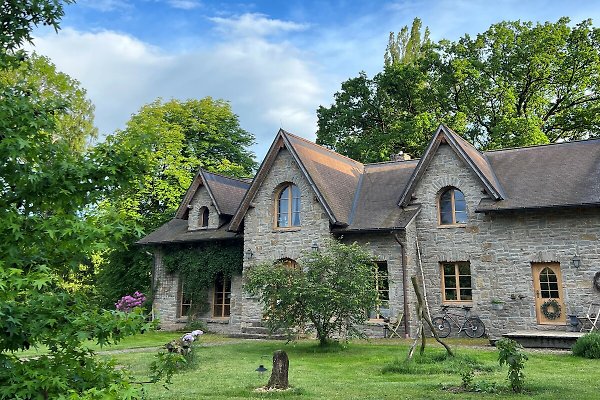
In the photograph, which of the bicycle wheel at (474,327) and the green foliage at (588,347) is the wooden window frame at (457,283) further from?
the green foliage at (588,347)

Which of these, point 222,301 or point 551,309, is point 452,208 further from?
point 222,301

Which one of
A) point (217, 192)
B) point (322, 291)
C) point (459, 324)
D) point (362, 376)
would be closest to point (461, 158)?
point (459, 324)

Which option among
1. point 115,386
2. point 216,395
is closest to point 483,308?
point 216,395

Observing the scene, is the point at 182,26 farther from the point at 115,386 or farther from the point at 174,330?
the point at 174,330

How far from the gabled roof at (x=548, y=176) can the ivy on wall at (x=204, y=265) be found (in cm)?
1018

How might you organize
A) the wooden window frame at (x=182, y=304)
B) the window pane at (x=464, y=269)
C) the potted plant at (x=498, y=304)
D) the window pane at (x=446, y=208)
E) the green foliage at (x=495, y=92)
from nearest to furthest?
the potted plant at (x=498, y=304) < the window pane at (x=464, y=269) < the window pane at (x=446, y=208) < the wooden window frame at (x=182, y=304) < the green foliage at (x=495, y=92)

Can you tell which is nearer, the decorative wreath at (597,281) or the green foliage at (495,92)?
the decorative wreath at (597,281)

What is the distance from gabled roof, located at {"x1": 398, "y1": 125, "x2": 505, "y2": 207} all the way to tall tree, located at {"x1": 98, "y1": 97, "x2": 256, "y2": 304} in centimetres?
1322

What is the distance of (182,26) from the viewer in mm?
8188

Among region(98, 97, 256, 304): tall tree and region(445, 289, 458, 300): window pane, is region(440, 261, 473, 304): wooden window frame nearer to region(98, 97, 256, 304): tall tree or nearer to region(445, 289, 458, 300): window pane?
region(445, 289, 458, 300): window pane

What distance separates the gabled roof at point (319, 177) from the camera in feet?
63.8

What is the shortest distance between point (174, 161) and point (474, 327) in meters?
21.9

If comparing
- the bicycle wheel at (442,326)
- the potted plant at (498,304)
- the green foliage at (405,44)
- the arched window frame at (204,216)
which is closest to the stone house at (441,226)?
the potted plant at (498,304)

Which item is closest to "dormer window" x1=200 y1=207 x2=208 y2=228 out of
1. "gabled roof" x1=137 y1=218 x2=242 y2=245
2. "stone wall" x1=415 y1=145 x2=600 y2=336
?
"gabled roof" x1=137 y1=218 x2=242 y2=245
